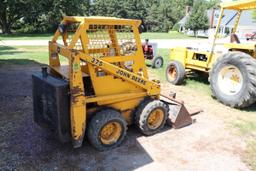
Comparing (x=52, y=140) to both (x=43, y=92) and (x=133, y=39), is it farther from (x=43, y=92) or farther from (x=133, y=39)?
(x=133, y=39)

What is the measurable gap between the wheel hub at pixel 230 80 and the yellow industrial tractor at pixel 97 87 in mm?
2144

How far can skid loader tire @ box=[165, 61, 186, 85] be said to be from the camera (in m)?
7.35

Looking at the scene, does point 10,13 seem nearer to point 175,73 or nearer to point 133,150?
point 175,73

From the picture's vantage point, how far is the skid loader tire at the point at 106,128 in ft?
12.0

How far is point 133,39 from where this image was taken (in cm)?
409

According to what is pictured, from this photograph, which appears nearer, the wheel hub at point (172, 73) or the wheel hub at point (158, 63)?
the wheel hub at point (172, 73)

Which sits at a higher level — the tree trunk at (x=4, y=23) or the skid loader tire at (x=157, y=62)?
the tree trunk at (x=4, y=23)

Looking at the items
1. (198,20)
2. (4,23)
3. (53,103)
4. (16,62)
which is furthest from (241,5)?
(198,20)

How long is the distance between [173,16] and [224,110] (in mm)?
45586

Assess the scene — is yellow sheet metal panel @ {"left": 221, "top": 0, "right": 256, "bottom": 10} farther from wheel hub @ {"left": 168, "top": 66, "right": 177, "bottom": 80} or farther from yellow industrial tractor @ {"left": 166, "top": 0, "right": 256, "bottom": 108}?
wheel hub @ {"left": 168, "top": 66, "right": 177, "bottom": 80}

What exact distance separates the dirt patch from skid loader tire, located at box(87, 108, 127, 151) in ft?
0.40

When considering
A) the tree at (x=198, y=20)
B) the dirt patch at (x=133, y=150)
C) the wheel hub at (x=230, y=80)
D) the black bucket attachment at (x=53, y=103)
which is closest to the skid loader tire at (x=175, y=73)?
the wheel hub at (x=230, y=80)

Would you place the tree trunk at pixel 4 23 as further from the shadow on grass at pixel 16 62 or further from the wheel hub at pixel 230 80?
the wheel hub at pixel 230 80

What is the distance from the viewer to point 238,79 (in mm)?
5801
